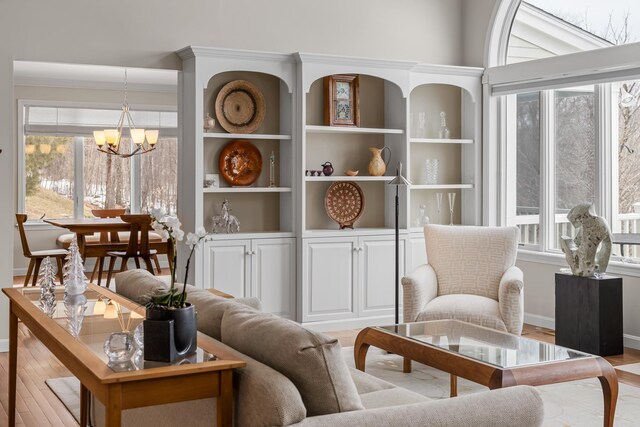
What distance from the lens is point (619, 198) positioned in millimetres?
6254

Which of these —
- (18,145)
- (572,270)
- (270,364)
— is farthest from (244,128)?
(18,145)

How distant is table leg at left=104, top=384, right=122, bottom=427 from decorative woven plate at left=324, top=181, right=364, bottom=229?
184 inches

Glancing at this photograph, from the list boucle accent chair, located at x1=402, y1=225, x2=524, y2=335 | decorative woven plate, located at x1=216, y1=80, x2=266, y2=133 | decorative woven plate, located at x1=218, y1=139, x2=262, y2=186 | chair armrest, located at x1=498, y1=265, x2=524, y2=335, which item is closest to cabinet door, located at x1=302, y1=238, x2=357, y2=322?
decorative woven plate, located at x1=218, y1=139, x2=262, y2=186

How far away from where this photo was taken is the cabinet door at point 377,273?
675 centimetres

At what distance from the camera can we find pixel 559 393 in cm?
468

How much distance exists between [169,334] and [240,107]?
171 inches

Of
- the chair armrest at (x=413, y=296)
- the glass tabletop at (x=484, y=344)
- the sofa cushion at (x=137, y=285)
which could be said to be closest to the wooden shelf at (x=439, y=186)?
the chair armrest at (x=413, y=296)

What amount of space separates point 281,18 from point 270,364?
4.78m

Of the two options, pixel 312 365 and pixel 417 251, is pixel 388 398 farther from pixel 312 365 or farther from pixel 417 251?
pixel 417 251

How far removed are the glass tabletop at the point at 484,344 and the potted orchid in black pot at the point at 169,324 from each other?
5.25ft

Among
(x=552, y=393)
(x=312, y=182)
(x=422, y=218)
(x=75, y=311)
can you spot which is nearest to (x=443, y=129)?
(x=422, y=218)

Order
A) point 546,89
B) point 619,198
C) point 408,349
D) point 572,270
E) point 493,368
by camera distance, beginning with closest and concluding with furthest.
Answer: point 493,368 < point 408,349 < point 572,270 < point 619,198 < point 546,89

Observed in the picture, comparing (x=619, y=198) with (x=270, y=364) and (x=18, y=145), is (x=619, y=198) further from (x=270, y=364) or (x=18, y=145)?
(x=18, y=145)

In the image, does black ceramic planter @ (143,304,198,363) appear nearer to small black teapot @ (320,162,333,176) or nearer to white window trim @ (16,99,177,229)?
small black teapot @ (320,162,333,176)
